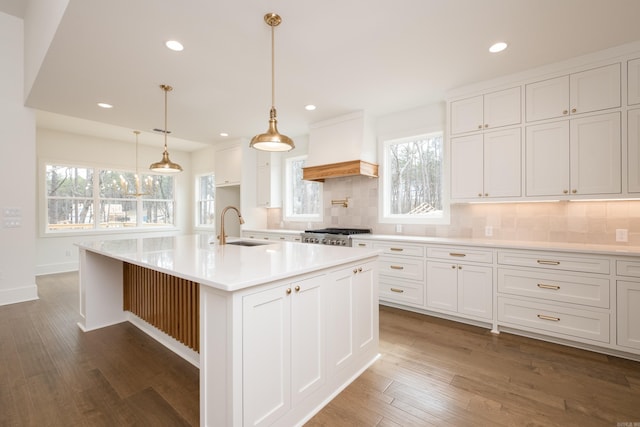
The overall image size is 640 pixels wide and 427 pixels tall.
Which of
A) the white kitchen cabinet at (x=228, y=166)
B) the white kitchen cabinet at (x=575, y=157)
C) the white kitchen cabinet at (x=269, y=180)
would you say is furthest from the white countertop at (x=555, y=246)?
the white kitchen cabinet at (x=228, y=166)

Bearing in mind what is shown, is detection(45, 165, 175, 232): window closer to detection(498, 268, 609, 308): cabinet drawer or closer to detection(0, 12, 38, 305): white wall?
detection(0, 12, 38, 305): white wall

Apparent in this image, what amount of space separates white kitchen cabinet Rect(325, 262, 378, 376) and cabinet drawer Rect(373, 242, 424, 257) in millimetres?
1223

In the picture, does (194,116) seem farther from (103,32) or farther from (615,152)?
(615,152)

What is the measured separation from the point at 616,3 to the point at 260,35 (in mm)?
2518

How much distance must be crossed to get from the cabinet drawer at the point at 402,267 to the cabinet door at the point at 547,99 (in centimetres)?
188

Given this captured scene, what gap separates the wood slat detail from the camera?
7.18 feet

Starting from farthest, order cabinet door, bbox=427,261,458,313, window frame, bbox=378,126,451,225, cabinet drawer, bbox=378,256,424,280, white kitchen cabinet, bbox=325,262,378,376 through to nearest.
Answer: window frame, bbox=378,126,451,225 → cabinet drawer, bbox=378,256,424,280 → cabinet door, bbox=427,261,458,313 → white kitchen cabinet, bbox=325,262,378,376

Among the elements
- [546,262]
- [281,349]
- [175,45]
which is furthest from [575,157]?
[175,45]

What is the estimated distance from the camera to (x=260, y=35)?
2.29m

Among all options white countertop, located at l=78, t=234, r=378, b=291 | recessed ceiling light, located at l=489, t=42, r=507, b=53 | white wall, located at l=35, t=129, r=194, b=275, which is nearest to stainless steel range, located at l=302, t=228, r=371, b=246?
white countertop, located at l=78, t=234, r=378, b=291

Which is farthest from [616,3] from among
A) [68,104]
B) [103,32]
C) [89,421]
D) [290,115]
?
[68,104]

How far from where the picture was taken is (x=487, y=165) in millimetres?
3062

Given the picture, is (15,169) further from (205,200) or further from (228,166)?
(205,200)

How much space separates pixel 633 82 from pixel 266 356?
11.7 ft
